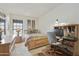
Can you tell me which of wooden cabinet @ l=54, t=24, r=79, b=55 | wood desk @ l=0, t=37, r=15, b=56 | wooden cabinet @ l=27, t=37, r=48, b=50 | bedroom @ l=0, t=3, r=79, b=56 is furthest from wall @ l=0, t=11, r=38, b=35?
wooden cabinet @ l=54, t=24, r=79, b=55

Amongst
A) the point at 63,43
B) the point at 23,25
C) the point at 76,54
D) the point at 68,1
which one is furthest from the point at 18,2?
the point at 76,54

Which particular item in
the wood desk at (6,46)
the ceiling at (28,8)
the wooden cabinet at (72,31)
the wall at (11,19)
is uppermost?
the ceiling at (28,8)

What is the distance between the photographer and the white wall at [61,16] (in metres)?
2.32

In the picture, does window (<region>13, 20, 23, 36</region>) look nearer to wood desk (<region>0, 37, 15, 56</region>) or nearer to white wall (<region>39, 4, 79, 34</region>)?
wood desk (<region>0, 37, 15, 56</region>)

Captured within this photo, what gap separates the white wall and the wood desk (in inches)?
23.8

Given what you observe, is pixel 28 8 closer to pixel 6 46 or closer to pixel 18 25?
pixel 18 25

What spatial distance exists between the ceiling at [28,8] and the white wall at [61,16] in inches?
3.6

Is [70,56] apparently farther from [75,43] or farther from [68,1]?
[68,1]

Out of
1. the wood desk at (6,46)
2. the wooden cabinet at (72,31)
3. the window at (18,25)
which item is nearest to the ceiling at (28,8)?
the window at (18,25)

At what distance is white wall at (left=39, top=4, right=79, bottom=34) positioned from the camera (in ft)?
7.61

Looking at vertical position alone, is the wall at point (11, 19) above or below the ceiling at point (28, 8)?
below

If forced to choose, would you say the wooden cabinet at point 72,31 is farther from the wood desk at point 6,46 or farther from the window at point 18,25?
the wood desk at point 6,46

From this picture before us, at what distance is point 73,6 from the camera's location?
235 centimetres

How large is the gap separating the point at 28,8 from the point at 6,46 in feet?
2.64
